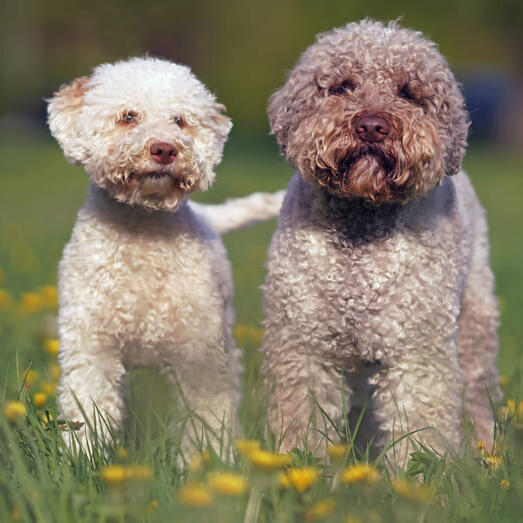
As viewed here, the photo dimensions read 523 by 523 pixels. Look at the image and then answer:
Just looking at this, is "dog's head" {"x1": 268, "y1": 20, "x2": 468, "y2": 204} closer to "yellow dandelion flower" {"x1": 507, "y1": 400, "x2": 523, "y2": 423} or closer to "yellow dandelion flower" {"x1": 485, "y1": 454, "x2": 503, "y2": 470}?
"yellow dandelion flower" {"x1": 507, "y1": 400, "x2": 523, "y2": 423}

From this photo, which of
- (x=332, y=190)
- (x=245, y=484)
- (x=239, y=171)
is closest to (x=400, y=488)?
(x=245, y=484)

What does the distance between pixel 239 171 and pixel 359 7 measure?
13.4m

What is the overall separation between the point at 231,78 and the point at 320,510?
1315 inches

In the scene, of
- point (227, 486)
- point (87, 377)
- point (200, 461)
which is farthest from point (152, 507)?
point (87, 377)

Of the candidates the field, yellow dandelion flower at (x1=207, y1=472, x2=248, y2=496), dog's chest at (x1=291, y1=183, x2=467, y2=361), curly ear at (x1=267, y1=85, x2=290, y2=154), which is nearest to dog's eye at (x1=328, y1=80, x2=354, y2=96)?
curly ear at (x1=267, y1=85, x2=290, y2=154)

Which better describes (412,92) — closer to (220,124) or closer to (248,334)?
(220,124)

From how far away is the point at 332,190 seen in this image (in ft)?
12.9

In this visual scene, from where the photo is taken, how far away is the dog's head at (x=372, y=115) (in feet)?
12.4

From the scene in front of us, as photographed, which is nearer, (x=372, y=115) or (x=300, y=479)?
(x=300, y=479)

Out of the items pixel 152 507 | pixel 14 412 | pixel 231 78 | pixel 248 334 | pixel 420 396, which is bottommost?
pixel 152 507

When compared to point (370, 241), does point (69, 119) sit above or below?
above

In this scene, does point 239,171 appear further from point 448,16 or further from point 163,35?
point 448,16

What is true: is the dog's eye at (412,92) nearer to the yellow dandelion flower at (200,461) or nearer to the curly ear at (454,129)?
the curly ear at (454,129)

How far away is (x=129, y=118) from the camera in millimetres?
4227
